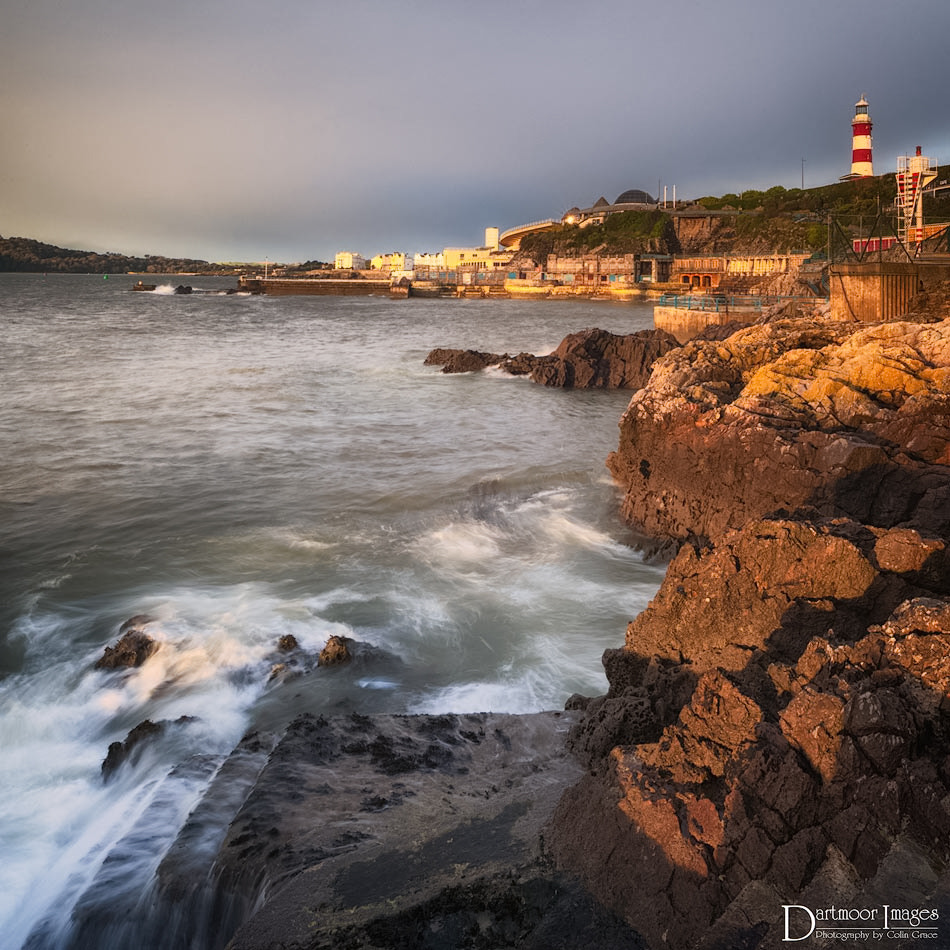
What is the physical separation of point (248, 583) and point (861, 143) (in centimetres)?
7268

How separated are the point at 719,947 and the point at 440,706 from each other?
3.68 meters

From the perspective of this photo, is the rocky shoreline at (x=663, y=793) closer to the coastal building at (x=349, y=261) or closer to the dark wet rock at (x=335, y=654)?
the dark wet rock at (x=335, y=654)

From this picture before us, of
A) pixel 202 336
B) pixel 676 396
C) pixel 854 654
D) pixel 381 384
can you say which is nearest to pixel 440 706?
pixel 854 654

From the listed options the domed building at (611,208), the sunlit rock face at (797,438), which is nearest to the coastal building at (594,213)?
the domed building at (611,208)

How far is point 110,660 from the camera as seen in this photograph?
682 centimetres

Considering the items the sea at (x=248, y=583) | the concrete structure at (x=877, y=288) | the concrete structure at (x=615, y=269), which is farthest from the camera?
the concrete structure at (x=615, y=269)

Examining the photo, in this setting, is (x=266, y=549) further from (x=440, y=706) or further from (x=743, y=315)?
(x=743, y=315)

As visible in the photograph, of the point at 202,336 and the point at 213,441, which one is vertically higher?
the point at 202,336

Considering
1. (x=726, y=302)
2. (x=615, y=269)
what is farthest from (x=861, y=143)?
(x=726, y=302)

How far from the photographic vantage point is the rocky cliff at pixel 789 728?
8.77ft

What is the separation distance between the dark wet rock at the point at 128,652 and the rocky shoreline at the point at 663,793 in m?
1.30

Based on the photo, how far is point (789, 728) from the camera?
3.06m

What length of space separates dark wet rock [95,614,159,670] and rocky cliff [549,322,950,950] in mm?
Answer: 3858

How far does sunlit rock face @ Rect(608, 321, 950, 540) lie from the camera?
7.21 m
